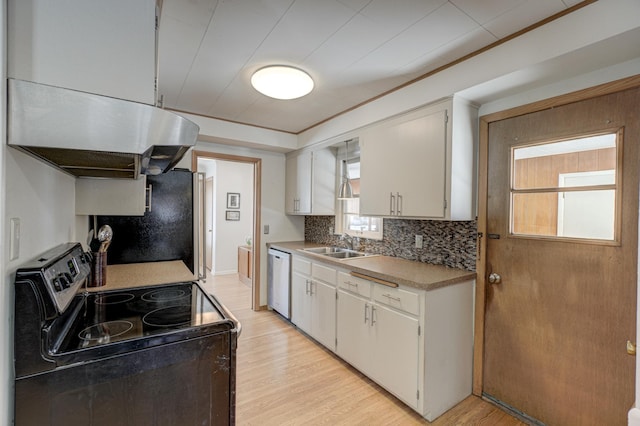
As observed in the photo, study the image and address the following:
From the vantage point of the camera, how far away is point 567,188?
184 cm

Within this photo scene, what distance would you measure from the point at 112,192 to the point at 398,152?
2.10 meters

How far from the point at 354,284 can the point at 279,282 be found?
1.50 m

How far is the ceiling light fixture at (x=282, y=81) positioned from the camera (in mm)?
2137

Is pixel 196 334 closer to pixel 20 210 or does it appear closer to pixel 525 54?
pixel 20 210

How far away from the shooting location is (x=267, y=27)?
1.71 m

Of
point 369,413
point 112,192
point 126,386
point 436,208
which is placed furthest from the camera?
point 436,208

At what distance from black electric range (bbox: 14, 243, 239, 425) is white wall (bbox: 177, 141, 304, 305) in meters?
2.69

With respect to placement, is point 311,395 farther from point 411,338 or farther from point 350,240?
point 350,240

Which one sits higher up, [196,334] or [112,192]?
[112,192]

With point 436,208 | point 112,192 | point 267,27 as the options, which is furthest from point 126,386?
point 436,208

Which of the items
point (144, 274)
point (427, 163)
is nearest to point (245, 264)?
point (144, 274)

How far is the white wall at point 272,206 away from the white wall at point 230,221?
192cm

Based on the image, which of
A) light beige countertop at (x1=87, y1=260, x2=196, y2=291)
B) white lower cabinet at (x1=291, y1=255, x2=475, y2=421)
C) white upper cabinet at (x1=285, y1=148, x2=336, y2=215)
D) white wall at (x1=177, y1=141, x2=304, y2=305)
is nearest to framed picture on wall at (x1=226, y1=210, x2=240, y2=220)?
white wall at (x1=177, y1=141, x2=304, y2=305)

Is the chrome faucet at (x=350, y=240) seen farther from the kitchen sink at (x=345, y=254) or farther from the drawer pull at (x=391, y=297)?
the drawer pull at (x=391, y=297)
